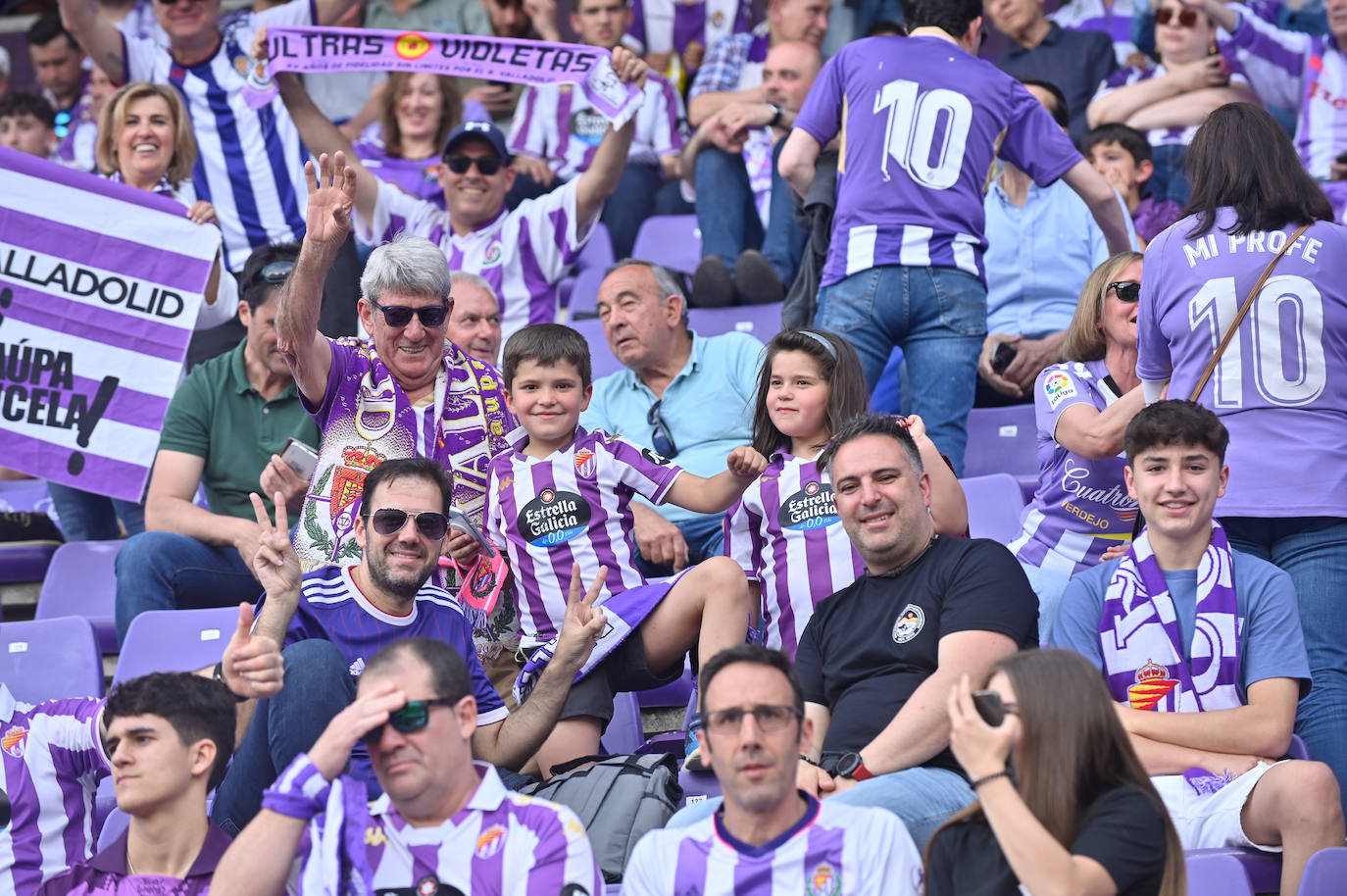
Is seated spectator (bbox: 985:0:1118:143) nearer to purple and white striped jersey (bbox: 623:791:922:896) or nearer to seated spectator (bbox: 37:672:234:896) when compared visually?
purple and white striped jersey (bbox: 623:791:922:896)

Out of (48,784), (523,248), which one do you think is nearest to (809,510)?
(48,784)

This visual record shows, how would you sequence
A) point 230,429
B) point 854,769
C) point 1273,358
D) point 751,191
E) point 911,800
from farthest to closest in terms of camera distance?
point 751,191 < point 230,429 < point 1273,358 < point 854,769 < point 911,800

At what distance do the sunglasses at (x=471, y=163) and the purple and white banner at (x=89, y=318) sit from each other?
1094mm

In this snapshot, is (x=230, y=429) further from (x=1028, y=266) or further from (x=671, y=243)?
(x=671, y=243)

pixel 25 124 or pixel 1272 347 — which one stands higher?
pixel 25 124

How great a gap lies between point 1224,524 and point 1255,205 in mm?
749

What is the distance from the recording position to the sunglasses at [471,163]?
6.20 meters

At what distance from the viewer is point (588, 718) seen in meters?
4.02

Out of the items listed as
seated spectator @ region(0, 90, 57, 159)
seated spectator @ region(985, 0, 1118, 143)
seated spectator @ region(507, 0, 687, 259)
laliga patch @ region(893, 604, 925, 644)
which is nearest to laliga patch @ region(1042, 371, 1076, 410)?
laliga patch @ region(893, 604, 925, 644)

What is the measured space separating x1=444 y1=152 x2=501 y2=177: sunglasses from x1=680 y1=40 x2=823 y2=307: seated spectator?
0.98m

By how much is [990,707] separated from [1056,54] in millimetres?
5518

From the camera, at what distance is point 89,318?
5266mm

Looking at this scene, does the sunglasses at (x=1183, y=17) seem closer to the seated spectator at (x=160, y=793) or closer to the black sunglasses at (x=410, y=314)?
the black sunglasses at (x=410, y=314)

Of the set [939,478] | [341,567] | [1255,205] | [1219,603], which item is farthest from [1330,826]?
[341,567]
